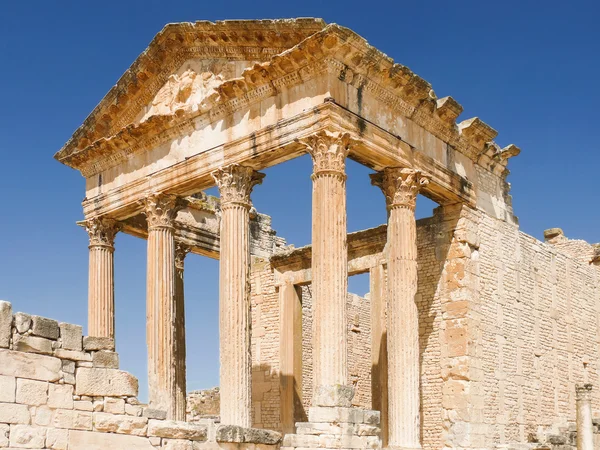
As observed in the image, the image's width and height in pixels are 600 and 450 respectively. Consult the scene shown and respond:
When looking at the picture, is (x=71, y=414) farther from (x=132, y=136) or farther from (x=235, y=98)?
(x=132, y=136)

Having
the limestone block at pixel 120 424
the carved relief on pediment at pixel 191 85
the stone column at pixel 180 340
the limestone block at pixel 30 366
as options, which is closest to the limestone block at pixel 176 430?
the limestone block at pixel 120 424

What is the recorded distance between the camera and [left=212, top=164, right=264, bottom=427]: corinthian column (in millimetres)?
17766

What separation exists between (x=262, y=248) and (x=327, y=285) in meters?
10.7

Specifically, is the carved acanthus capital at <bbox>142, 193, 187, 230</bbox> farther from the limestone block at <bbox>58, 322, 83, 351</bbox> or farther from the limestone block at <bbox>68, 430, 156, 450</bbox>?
the limestone block at <bbox>58, 322, 83, 351</bbox>

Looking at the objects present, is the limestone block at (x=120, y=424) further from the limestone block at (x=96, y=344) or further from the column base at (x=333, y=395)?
the column base at (x=333, y=395)

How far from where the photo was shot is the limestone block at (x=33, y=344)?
9.38 metres

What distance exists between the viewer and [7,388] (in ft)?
30.3

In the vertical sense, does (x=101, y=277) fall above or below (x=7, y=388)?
above

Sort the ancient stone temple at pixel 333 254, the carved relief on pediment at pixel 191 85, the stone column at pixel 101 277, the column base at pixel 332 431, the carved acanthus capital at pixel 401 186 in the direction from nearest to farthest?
1. the column base at pixel 332 431
2. the ancient stone temple at pixel 333 254
3. the carved acanthus capital at pixel 401 186
4. the carved relief on pediment at pixel 191 85
5. the stone column at pixel 101 277

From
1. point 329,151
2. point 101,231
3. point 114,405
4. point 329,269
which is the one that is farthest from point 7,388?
point 101,231

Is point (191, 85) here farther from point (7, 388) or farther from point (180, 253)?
point (7, 388)

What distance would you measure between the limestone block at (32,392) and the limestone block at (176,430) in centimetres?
145

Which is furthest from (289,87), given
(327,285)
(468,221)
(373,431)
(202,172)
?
(373,431)

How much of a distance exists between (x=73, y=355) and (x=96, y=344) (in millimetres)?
293
